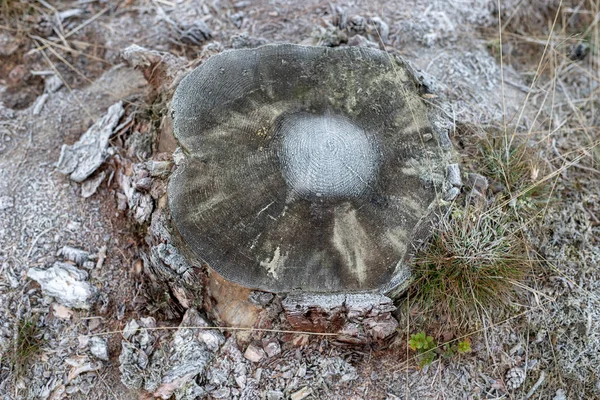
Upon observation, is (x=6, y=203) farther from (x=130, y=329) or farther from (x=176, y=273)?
(x=176, y=273)

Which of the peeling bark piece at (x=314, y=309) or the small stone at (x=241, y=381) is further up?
the peeling bark piece at (x=314, y=309)

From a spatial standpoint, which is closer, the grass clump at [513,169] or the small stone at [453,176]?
the small stone at [453,176]

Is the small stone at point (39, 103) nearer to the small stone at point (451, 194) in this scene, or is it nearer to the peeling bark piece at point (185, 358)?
the peeling bark piece at point (185, 358)

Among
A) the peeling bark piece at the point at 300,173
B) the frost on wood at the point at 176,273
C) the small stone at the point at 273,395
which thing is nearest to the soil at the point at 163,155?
the small stone at the point at 273,395

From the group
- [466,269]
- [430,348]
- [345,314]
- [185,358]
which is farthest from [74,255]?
[466,269]

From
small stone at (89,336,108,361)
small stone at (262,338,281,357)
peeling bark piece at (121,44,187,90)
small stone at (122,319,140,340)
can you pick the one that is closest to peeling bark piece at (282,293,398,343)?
small stone at (262,338,281,357)

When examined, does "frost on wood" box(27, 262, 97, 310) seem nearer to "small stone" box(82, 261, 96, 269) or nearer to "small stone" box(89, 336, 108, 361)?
"small stone" box(82, 261, 96, 269)
